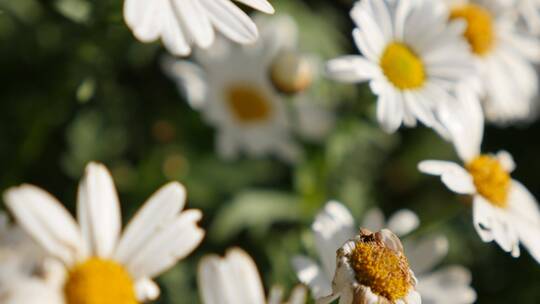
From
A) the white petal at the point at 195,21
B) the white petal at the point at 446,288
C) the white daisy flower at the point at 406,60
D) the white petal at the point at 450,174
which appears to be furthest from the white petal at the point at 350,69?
the white petal at the point at 446,288

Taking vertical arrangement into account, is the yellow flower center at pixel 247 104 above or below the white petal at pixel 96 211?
below

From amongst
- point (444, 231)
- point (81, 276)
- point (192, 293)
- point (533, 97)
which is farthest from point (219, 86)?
point (81, 276)

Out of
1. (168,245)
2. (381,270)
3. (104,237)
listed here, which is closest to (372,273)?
(381,270)

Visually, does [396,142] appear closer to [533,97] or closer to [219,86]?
[533,97]

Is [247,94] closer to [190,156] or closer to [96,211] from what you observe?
[190,156]

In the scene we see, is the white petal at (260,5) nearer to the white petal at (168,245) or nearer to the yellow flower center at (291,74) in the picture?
the white petal at (168,245)

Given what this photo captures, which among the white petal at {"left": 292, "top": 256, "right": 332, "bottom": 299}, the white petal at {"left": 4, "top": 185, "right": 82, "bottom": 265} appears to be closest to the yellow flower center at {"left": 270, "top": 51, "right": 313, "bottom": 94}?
the white petal at {"left": 292, "top": 256, "right": 332, "bottom": 299}
